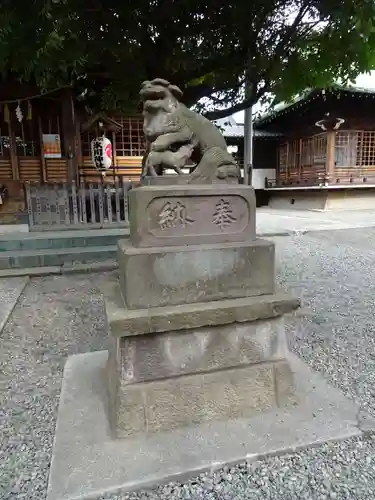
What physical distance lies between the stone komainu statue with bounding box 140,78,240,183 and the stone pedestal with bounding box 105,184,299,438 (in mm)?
158

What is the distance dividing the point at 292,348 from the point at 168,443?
162cm

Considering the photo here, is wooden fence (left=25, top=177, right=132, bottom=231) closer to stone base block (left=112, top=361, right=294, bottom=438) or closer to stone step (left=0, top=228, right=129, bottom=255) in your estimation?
stone step (left=0, top=228, right=129, bottom=255)

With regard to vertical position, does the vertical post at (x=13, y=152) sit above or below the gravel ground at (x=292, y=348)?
above

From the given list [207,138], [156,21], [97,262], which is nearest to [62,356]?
[207,138]

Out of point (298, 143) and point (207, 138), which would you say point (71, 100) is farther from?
point (298, 143)

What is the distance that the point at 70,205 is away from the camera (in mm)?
7285

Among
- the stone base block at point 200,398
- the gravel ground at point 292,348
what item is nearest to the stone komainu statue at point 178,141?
the stone base block at point 200,398

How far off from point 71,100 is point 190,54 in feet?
16.3

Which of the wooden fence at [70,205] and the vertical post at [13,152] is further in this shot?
the vertical post at [13,152]

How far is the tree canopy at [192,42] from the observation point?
427cm

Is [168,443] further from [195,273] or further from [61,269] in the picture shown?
[61,269]

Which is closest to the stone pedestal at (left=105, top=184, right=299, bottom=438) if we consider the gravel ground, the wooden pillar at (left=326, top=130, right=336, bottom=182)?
the gravel ground

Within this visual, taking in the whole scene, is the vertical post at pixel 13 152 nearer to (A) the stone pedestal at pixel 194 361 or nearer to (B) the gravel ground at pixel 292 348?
(B) the gravel ground at pixel 292 348

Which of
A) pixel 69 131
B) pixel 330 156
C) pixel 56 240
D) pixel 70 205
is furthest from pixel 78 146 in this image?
Answer: pixel 330 156
